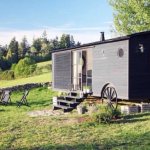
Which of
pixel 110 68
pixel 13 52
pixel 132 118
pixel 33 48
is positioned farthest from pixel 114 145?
pixel 33 48

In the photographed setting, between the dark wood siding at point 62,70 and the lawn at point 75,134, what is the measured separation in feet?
24.3

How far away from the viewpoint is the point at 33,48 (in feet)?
322

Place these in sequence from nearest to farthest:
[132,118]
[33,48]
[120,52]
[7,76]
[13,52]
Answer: [132,118], [120,52], [7,76], [13,52], [33,48]

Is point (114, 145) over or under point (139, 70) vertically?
under

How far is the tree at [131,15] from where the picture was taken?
32.3 m

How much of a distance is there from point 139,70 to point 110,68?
196 centimetres

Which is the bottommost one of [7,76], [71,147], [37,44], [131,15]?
[71,147]

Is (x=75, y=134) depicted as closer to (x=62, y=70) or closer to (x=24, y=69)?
(x=62, y=70)

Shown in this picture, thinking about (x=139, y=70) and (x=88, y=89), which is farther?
(x=88, y=89)

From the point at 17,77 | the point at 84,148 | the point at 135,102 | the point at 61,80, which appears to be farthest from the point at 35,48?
the point at 84,148

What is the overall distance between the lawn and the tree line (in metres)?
65.8

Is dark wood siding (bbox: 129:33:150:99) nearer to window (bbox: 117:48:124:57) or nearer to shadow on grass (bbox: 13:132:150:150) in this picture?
window (bbox: 117:48:124:57)

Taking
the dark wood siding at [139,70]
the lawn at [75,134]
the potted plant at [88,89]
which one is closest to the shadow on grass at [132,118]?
the lawn at [75,134]

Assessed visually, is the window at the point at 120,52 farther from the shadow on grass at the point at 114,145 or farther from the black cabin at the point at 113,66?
the shadow on grass at the point at 114,145
